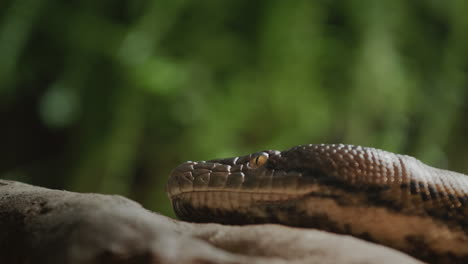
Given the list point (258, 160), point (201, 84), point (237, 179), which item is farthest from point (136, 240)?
point (201, 84)

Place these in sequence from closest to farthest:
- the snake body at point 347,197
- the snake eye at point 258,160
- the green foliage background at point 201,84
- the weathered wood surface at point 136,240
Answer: the weathered wood surface at point 136,240
the snake body at point 347,197
the snake eye at point 258,160
the green foliage background at point 201,84

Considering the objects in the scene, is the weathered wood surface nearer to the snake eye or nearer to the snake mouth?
the snake mouth

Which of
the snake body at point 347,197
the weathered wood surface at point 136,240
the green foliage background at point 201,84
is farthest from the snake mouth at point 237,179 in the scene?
the green foliage background at point 201,84

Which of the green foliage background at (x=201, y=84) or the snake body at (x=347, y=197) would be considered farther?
the green foliage background at (x=201, y=84)

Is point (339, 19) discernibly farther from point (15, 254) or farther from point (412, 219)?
point (15, 254)

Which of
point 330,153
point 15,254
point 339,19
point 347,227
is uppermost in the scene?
point 339,19

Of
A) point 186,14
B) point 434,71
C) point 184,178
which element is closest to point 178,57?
point 186,14

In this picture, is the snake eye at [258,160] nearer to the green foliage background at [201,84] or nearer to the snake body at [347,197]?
the snake body at [347,197]

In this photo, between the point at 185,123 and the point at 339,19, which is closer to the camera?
the point at 185,123
